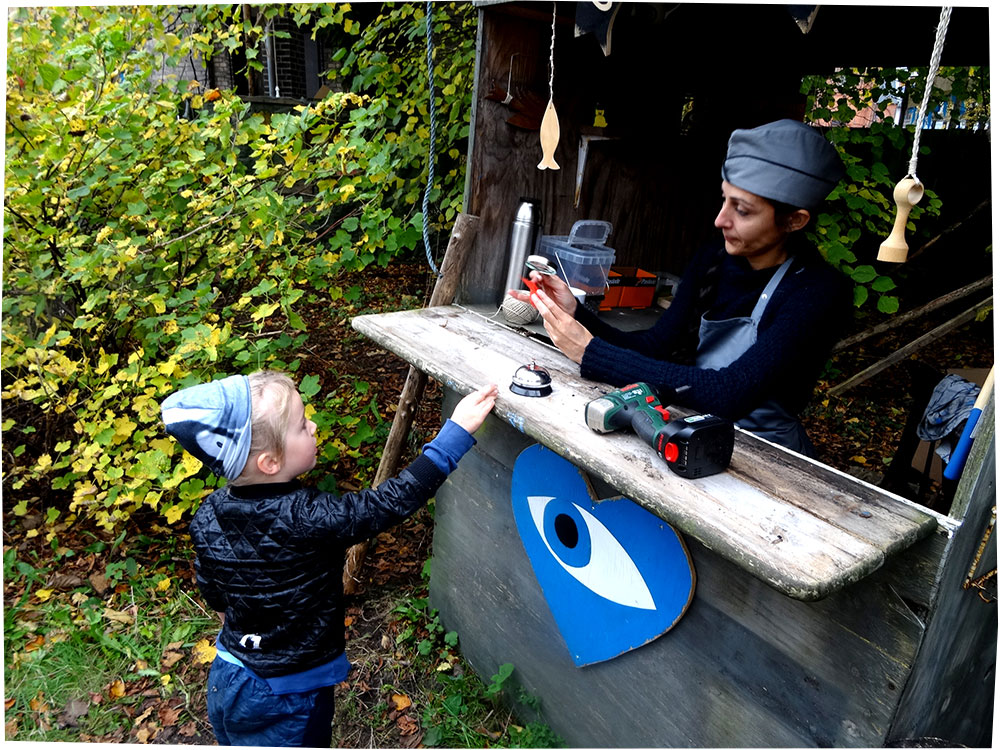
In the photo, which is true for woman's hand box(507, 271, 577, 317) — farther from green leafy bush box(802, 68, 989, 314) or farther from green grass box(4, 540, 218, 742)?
green grass box(4, 540, 218, 742)

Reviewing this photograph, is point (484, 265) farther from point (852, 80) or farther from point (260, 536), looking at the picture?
point (852, 80)

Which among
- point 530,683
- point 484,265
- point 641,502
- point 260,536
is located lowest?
point 530,683

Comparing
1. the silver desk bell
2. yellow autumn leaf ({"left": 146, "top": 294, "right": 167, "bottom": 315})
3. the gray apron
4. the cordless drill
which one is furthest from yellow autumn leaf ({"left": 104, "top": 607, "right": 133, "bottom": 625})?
the gray apron

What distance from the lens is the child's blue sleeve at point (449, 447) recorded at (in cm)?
193

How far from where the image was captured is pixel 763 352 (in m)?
1.88

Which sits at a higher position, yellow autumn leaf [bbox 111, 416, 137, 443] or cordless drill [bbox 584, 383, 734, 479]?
cordless drill [bbox 584, 383, 734, 479]

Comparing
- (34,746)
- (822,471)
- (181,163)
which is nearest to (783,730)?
(822,471)

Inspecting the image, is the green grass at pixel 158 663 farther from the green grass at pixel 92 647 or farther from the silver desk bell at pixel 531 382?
the silver desk bell at pixel 531 382

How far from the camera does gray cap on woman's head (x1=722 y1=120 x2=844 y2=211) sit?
1.94 meters

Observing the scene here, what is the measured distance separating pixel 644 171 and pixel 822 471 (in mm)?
2190

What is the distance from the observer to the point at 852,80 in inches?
180

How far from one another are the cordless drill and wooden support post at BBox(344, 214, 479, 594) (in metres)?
1.21

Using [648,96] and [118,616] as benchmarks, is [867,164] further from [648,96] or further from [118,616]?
[118,616]

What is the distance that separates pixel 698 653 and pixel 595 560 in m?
0.43
